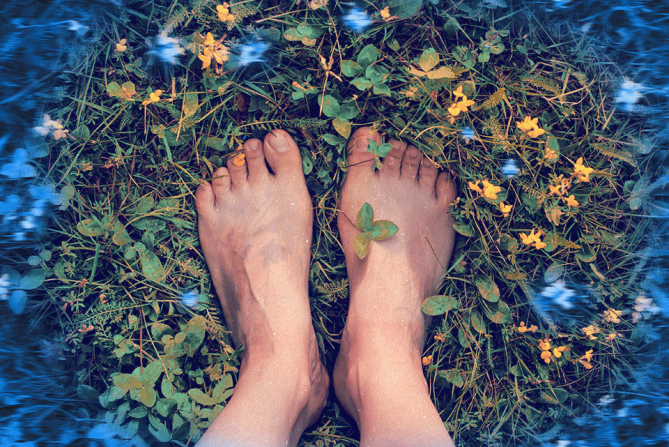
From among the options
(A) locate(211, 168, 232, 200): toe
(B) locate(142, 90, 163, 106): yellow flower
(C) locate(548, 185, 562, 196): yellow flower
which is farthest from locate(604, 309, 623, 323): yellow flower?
(B) locate(142, 90, 163, 106): yellow flower

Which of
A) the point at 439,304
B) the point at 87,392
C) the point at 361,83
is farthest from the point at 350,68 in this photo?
the point at 87,392

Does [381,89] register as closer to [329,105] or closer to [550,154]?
[329,105]

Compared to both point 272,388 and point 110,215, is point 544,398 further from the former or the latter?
point 110,215

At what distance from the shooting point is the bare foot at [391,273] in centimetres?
142

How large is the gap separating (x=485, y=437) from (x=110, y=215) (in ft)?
5.06

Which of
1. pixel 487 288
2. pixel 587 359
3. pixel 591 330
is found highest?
pixel 487 288

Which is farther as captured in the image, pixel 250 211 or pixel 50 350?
pixel 250 211

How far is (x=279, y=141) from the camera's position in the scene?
1.51 m

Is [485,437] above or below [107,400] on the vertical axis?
below

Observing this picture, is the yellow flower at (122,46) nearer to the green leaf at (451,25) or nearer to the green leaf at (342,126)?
the green leaf at (342,126)

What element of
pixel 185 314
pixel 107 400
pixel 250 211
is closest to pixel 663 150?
pixel 250 211

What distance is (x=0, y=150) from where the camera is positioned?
1437 millimetres

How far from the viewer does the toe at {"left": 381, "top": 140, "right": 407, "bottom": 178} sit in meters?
1.53

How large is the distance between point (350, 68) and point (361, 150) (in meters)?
0.28
